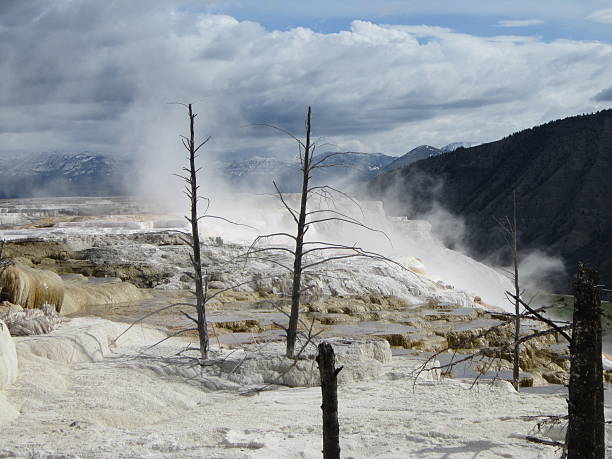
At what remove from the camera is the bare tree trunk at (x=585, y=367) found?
3768 mm

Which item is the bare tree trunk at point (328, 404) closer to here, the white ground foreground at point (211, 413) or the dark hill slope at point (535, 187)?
the white ground foreground at point (211, 413)

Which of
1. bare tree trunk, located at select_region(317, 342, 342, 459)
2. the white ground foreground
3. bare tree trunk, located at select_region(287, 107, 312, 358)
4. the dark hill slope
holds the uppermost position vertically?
the dark hill slope

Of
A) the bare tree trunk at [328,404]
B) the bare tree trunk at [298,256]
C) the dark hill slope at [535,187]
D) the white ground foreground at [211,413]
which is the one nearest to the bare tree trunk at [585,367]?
the bare tree trunk at [328,404]

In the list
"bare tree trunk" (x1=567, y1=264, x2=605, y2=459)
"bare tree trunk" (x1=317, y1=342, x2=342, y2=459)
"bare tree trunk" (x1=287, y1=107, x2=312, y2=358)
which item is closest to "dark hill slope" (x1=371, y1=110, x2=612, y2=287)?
"bare tree trunk" (x1=287, y1=107, x2=312, y2=358)

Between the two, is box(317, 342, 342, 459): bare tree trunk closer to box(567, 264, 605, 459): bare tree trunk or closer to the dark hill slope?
box(567, 264, 605, 459): bare tree trunk

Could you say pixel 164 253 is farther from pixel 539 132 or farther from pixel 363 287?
pixel 539 132

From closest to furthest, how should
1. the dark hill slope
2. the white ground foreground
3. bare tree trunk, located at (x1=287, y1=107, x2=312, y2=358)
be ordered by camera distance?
the white ground foreground → bare tree trunk, located at (x1=287, y1=107, x2=312, y2=358) → the dark hill slope

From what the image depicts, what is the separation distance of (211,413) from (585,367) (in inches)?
190

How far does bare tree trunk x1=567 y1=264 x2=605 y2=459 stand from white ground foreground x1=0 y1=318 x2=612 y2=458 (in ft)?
7.83

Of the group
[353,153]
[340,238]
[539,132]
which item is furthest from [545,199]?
[353,153]

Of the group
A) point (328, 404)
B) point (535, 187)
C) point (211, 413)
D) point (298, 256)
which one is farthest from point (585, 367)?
point (535, 187)

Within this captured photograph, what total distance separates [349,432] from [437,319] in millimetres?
12182

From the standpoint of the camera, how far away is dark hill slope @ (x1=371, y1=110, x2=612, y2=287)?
80.1 metres

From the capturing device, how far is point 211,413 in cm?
776
